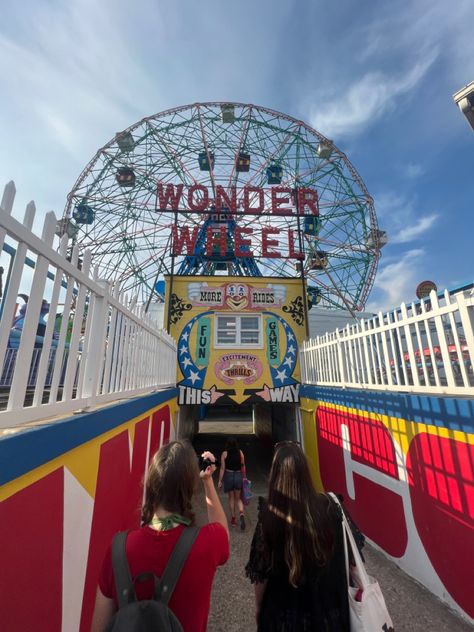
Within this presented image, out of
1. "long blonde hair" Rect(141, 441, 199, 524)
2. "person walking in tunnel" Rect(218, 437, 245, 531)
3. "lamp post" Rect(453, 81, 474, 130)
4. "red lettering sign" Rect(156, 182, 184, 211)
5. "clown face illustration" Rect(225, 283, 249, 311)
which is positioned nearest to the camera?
"long blonde hair" Rect(141, 441, 199, 524)

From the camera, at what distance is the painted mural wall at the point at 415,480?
2.97 meters

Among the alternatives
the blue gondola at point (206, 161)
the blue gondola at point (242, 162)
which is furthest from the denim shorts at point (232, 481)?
the blue gondola at point (206, 161)

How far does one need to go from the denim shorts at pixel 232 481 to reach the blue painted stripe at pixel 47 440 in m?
3.88

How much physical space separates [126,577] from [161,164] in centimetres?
2327

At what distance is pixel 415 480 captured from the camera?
12.1 feet

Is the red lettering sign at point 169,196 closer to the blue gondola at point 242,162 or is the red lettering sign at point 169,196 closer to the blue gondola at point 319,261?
the blue gondola at point 242,162

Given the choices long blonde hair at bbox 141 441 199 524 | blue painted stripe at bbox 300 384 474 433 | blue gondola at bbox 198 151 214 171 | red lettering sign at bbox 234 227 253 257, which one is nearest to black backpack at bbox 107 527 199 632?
long blonde hair at bbox 141 441 199 524

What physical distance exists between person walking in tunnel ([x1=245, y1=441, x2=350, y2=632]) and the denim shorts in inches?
163

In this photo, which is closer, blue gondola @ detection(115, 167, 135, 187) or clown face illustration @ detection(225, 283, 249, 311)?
clown face illustration @ detection(225, 283, 249, 311)

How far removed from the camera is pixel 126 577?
1208mm

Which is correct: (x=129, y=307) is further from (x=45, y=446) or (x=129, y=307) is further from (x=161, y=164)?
(x=161, y=164)

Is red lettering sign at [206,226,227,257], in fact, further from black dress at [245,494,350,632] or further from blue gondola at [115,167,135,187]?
blue gondola at [115,167,135,187]

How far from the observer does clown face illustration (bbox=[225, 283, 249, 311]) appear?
29.8ft

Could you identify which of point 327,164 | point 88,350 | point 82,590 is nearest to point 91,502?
point 82,590
